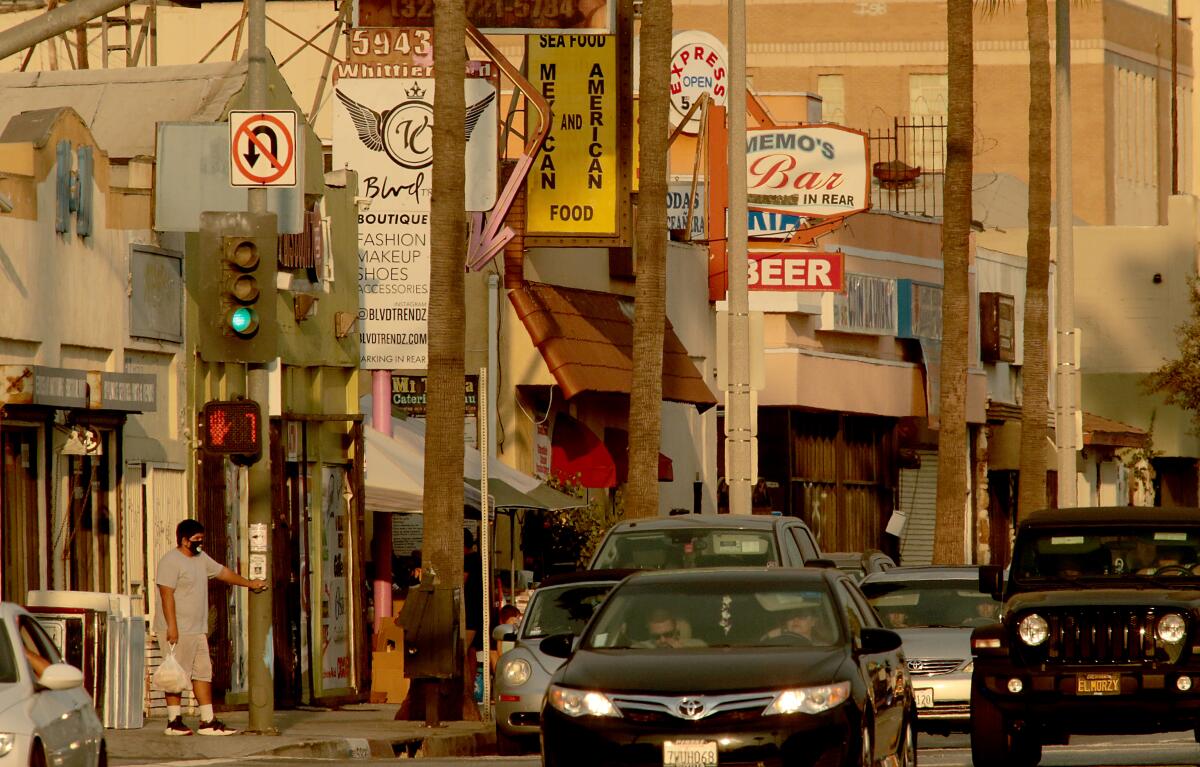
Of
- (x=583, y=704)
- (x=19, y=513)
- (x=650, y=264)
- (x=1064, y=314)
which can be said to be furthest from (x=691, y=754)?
(x=1064, y=314)

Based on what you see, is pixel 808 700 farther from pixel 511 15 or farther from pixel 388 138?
pixel 511 15

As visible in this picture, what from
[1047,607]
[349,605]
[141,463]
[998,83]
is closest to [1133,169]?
[998,83]

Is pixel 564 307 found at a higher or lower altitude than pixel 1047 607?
higher

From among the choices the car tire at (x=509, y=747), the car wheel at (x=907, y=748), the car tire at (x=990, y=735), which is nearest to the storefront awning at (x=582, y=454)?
the car tire at (x=509, y=747)

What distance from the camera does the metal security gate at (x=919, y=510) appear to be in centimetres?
5594

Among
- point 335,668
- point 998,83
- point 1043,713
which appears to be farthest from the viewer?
point 998,83

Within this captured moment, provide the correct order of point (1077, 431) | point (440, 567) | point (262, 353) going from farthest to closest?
point (1077, 431)
point (440, 567)
point (262, 353)

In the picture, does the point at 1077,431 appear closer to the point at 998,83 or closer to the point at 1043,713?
the point at 1043,713

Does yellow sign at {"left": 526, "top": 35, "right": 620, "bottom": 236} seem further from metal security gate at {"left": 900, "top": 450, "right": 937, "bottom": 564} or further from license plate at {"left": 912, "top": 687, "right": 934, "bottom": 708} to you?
metal security gate at {"left": 900, "top": 450, "right": 937, "bottom": 564}

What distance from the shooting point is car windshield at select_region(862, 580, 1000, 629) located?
24.5m

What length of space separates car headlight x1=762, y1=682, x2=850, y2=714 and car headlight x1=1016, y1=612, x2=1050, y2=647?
399cm

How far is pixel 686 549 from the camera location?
23469mm

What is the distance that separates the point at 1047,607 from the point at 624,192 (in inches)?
751

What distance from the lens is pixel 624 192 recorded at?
121 feet
